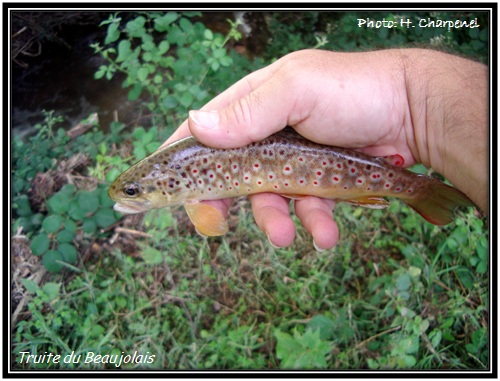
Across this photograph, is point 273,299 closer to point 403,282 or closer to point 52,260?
point 403,282

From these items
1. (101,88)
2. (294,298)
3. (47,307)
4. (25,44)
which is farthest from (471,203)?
(25,44)

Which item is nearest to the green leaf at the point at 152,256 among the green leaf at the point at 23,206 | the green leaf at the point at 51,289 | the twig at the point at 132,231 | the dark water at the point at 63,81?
the twig at the point at 132,231

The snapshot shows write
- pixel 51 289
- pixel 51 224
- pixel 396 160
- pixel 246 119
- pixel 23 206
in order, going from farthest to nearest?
1. pixel 23 206
2. pixel 51 289
3. pixel 51 224
4. pixel 396 160
5. pixel 246 119

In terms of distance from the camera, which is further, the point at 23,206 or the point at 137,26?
the point at 23,206

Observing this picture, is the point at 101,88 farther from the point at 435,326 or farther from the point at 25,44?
the point at 435,326

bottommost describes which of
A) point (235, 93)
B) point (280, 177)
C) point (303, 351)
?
point (303, 351)

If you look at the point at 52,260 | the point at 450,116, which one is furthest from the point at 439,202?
the point at 52,260

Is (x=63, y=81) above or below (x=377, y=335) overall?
above

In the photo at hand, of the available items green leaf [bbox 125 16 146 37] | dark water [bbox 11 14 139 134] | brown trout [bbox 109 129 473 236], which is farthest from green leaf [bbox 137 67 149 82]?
dark water [bbox 11 14 139 134]
